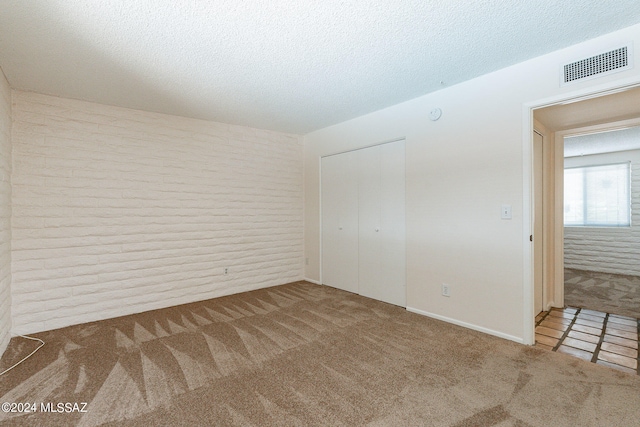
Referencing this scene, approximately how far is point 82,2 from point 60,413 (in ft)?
7.79

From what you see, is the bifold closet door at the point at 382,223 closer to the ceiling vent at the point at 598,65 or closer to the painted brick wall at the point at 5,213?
the ceiling vent at the point at 598,65

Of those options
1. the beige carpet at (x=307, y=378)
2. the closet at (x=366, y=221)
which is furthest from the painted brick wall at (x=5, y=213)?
the closet at (x=366, y=221)

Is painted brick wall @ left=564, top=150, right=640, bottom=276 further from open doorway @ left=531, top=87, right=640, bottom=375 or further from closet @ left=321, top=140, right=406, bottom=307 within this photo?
closet @ left=321, top=140, right=406, bottom=307

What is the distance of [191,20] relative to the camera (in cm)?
190

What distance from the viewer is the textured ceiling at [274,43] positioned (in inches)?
71.4

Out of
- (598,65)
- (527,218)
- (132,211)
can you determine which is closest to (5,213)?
(132,211)

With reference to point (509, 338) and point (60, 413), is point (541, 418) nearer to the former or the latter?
point (509, 338)

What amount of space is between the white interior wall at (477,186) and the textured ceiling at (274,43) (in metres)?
0.18

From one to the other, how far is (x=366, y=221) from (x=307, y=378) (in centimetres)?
232

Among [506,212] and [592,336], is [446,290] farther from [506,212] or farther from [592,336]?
[592,336]

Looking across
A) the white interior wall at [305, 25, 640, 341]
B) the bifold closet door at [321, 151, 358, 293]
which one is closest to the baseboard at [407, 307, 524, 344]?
the white interior wall at [305, 25, 640, 341]

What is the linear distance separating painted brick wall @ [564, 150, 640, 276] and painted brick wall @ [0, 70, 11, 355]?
8306mm

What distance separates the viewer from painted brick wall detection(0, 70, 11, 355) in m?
2.50

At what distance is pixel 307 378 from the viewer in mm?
2055
